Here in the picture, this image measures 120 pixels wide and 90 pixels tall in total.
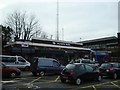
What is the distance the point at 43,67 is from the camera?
46.9ft

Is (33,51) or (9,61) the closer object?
(9,61)

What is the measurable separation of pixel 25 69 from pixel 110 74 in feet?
37.3

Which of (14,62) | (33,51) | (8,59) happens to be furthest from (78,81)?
(33,51)

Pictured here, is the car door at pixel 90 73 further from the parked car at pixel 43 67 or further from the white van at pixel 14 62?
the white van at pixel 14 62

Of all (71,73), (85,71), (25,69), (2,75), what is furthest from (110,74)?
(25,69)

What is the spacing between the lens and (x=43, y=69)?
14242 mm

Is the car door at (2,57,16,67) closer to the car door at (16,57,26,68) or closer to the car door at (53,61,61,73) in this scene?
the car door at (16,57,26,68)

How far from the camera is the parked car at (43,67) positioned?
14.0m

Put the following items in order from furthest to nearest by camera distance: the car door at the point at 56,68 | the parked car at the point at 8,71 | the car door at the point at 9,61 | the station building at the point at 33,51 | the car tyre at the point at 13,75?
the station building at the point at 33,51 → the car door at the point at 9,61 → the car door at the point at 56,68 → the car tyre at the point at 13,75 → the parked car at the point at 8,71

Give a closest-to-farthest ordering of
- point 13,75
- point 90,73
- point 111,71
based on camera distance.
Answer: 1. point 90,73
2. point 111,71
3. point 13,75

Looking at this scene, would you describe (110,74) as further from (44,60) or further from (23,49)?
(23,49)

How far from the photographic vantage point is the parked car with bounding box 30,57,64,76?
14.0 m

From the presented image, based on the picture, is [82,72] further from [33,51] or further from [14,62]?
[33,51]

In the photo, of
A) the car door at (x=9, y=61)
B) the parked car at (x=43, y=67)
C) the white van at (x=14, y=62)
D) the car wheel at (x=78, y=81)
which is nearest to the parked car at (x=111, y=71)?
the car wheel at (x=78, y=81)
